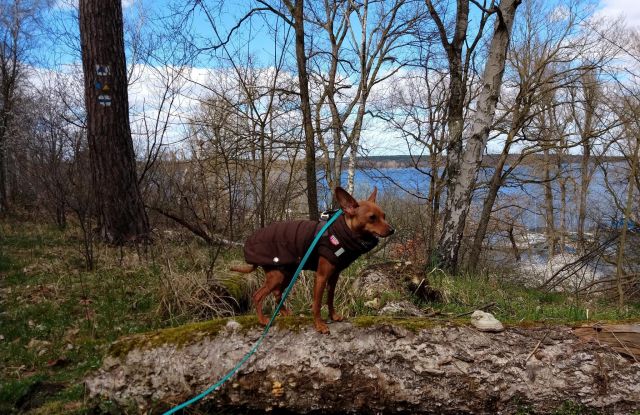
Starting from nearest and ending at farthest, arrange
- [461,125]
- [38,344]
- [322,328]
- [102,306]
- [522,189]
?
[322,328]
[38,344]
[102,306]
[461,125]
[522,189]

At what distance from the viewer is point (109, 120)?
7902 millimetres

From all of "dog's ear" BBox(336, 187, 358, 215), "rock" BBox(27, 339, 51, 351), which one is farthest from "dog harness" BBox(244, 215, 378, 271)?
"rock" BBox(27, 339, 51, 351)

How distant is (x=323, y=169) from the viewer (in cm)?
2162

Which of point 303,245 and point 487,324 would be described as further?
point 487,324

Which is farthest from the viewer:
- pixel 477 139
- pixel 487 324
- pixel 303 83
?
pixel 477 139

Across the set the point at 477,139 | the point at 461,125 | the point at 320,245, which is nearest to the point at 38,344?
the point at 320,245

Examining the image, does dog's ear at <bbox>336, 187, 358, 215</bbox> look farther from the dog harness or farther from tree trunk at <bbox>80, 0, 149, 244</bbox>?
tree trunk at <bbox>80, 0, 149, 244</bbox>

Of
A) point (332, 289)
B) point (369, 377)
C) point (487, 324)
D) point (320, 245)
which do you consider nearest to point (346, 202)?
point (320, 245)

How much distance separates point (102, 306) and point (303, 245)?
402 centimetres

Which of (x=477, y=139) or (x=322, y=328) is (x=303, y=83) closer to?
(x=477, y=139)

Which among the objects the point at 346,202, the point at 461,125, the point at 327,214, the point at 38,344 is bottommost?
the point at 38,344

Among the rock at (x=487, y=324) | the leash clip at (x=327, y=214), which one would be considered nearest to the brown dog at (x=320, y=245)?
the leash clip at (x=327, y=214)

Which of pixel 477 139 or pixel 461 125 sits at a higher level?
pixel 461 125

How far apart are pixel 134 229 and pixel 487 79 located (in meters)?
7.75
